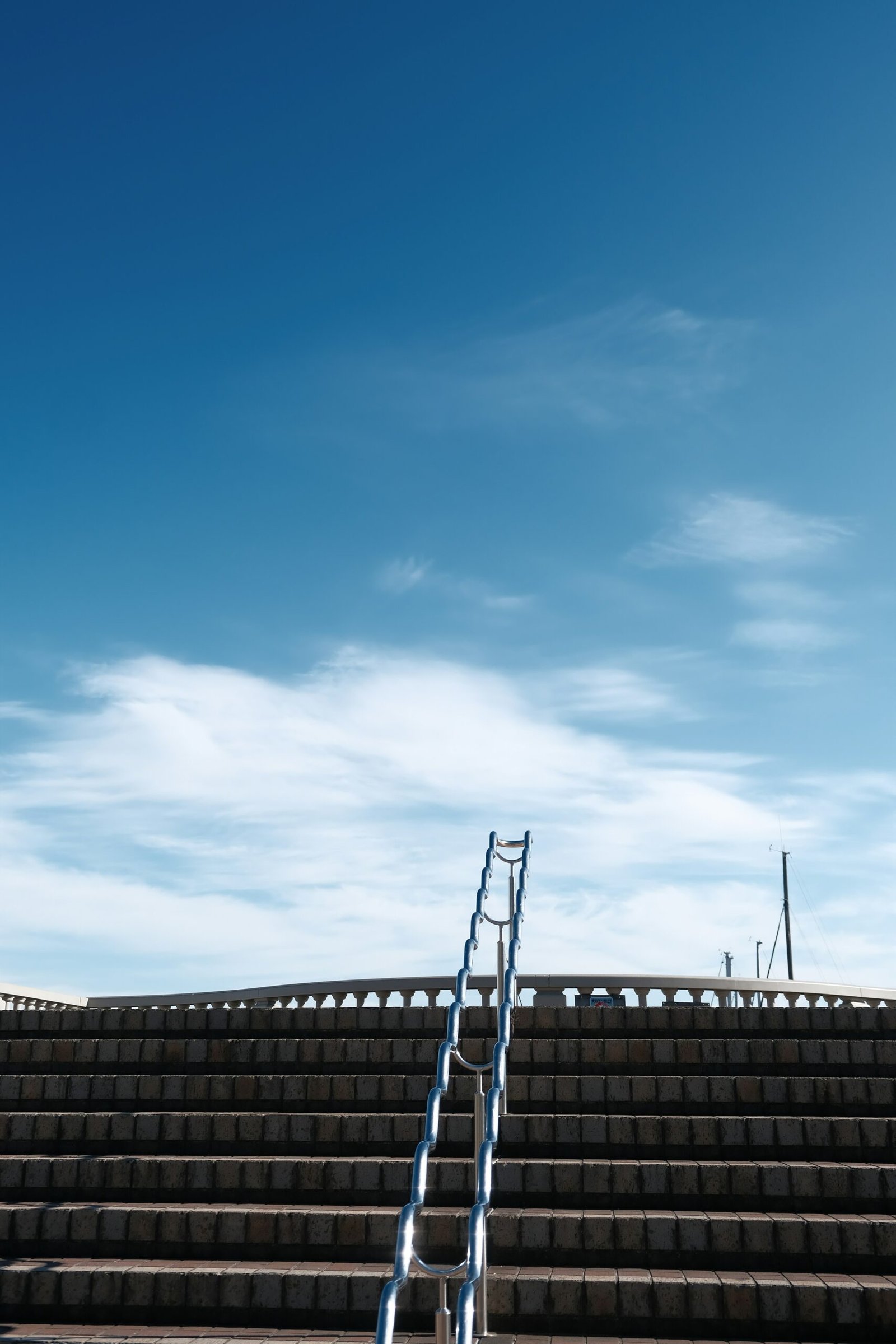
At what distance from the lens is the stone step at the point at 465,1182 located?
267 inches

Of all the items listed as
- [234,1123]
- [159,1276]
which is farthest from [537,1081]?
[159,1276]

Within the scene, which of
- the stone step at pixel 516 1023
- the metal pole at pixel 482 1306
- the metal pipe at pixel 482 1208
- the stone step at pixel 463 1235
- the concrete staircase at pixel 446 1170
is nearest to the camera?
the metal pipe at pixel 482 1208

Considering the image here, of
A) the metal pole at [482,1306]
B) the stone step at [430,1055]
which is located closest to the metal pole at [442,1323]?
the metal pole at [482,1306]

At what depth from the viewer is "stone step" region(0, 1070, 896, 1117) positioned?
770 cm

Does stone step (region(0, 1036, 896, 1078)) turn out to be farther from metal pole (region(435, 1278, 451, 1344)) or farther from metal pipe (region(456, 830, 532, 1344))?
metal pole (region(435, 1278, 451, 1344))

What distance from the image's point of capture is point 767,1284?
5.90 m

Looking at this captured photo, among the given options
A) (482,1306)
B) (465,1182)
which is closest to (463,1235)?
(465,1182)

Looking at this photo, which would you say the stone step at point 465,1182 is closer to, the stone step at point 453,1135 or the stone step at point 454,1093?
the stone step at point 453,1135

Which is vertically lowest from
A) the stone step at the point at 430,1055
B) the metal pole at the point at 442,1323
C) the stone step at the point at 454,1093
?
the metal pole at the point at 442,1323

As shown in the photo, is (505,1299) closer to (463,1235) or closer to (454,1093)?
(463,1235)

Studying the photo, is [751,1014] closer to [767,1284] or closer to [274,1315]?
[767,1284]

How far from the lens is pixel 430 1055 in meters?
8.38

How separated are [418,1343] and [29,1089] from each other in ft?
13.0

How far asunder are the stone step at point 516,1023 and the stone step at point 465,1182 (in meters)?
1.48
